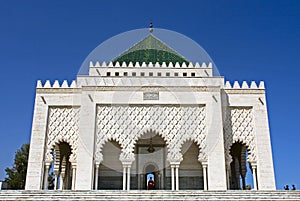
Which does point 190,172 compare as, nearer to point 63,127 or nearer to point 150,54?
point 63,127

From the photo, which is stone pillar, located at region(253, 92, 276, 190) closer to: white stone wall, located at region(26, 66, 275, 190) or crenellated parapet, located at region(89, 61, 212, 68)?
white stone wall, located at region(26, 66, 275, 190)

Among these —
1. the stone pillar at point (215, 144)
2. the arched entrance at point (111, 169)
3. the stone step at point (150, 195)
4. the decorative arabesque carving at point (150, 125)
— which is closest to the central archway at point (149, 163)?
the arched entrance at point (111, 169)

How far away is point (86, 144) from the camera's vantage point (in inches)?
458

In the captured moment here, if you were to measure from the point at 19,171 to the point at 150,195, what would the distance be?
12281mm

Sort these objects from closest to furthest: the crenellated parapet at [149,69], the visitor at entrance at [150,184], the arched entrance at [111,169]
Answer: the arched entrance at [111,169] < the visitor at entrance at [150,184] < the crenellated parapet at [149,69]

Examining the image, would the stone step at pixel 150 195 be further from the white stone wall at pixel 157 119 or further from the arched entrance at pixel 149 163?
the arched entrance at pixel 149 163

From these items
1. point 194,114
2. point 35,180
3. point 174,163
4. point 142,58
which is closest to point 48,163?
point 35,180

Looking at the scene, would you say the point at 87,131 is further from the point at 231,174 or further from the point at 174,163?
the point at 231,174

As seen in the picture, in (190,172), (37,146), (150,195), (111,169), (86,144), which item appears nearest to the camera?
(150,195)

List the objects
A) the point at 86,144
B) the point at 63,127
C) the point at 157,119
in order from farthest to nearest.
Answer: the point at 63,127
the point at 157,119
the point at 86,144

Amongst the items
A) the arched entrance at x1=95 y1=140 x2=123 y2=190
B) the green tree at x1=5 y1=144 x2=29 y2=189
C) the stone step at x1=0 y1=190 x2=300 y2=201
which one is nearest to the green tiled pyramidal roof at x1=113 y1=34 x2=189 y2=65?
the arched entrance at x1=95 y1=140 x2=123 y2=190

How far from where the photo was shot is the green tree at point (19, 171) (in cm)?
1761

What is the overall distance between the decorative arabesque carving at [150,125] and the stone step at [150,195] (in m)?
A: 3.24

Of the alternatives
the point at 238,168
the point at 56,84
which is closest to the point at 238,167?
the point at 238,168
